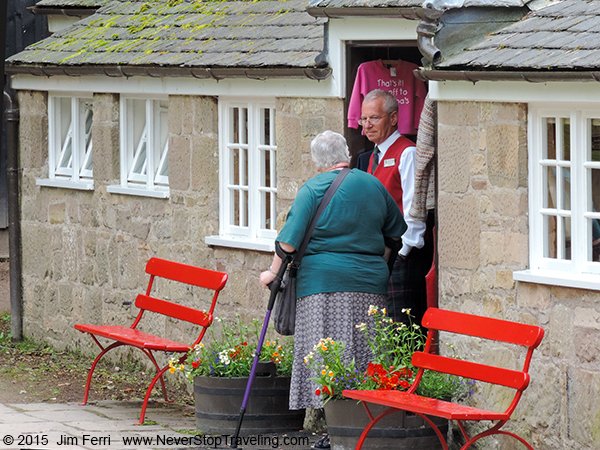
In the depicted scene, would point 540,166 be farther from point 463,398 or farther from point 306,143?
point 306,143

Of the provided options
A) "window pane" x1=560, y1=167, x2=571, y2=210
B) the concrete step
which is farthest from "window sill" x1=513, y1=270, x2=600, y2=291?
the concrete step

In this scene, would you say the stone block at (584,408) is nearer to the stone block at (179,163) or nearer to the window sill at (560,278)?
the window sill at (560,278)

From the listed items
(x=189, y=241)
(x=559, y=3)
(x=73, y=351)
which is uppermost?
(x=559, y=3)

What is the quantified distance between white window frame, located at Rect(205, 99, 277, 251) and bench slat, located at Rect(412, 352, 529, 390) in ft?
8.21

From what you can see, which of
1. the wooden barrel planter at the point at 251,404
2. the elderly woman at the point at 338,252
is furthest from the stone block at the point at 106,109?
the elderly woman at the point at 338,252

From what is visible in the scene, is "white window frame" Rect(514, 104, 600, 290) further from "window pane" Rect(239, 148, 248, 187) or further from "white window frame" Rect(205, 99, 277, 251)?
"window pane" Rect(239, 148, 248, 187)

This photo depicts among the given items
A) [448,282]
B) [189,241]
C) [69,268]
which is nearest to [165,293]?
[189,241]

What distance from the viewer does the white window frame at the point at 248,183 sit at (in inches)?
438

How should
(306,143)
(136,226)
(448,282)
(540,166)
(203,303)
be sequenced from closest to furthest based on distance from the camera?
(540,166)
(448,282)
(306,143)
(203,303)
(136,226)

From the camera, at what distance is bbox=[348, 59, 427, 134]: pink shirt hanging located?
10.2 metres

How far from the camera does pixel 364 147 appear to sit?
10578mm

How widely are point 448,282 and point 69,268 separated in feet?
17.6

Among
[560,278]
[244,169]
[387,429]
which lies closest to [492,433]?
[387,429]

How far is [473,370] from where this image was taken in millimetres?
8367
